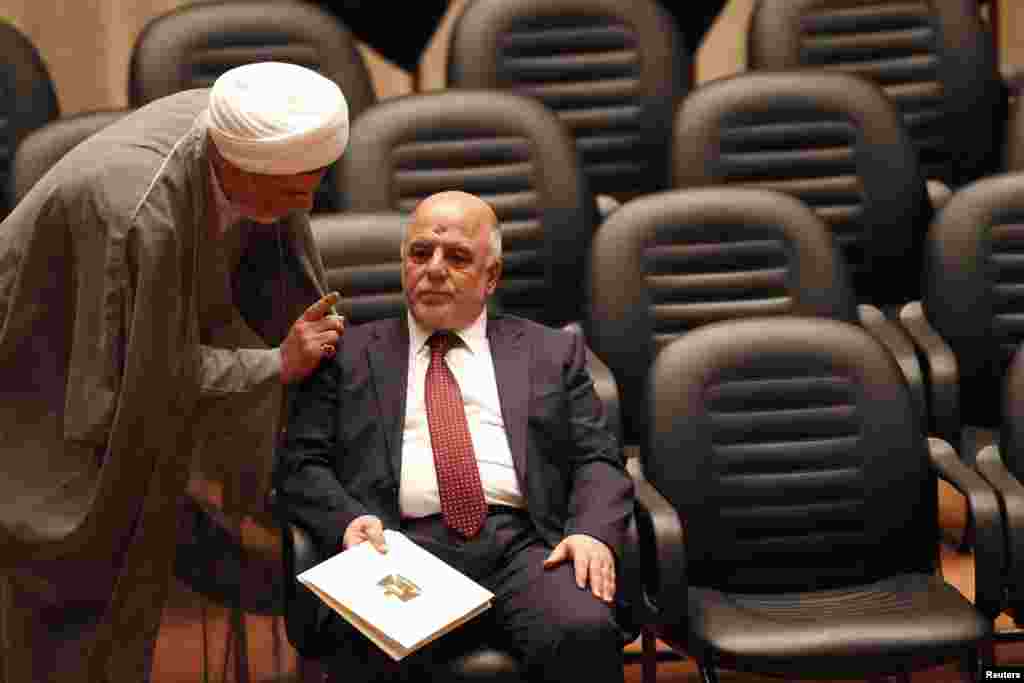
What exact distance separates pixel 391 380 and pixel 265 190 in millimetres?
364

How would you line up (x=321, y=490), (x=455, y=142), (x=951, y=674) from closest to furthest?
1. (x=321, y=490)
2. (x=951, y=674)
3. (x=455, y=142)

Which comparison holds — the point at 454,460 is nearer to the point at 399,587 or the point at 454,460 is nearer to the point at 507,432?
the point at 507,432

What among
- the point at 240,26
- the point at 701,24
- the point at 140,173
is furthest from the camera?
the point at 701,24

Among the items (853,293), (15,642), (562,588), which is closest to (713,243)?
(853,293)

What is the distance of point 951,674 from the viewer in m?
2.81

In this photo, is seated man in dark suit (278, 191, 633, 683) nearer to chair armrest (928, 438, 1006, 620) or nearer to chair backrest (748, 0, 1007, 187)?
chair armrest (928, 438, 1006, 620)

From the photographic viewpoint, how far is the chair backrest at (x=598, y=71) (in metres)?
3.45

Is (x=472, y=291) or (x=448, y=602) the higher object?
(x=472, y=291)

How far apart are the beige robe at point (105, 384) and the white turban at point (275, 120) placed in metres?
0.06

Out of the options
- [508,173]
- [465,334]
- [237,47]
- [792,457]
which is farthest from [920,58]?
[465,334]

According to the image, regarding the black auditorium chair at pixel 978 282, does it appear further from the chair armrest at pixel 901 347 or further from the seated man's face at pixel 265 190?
the seated man's face at pixel 265 190

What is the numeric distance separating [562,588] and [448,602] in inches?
6.6

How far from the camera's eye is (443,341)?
247cm

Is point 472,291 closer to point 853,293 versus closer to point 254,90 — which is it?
point 254,90
